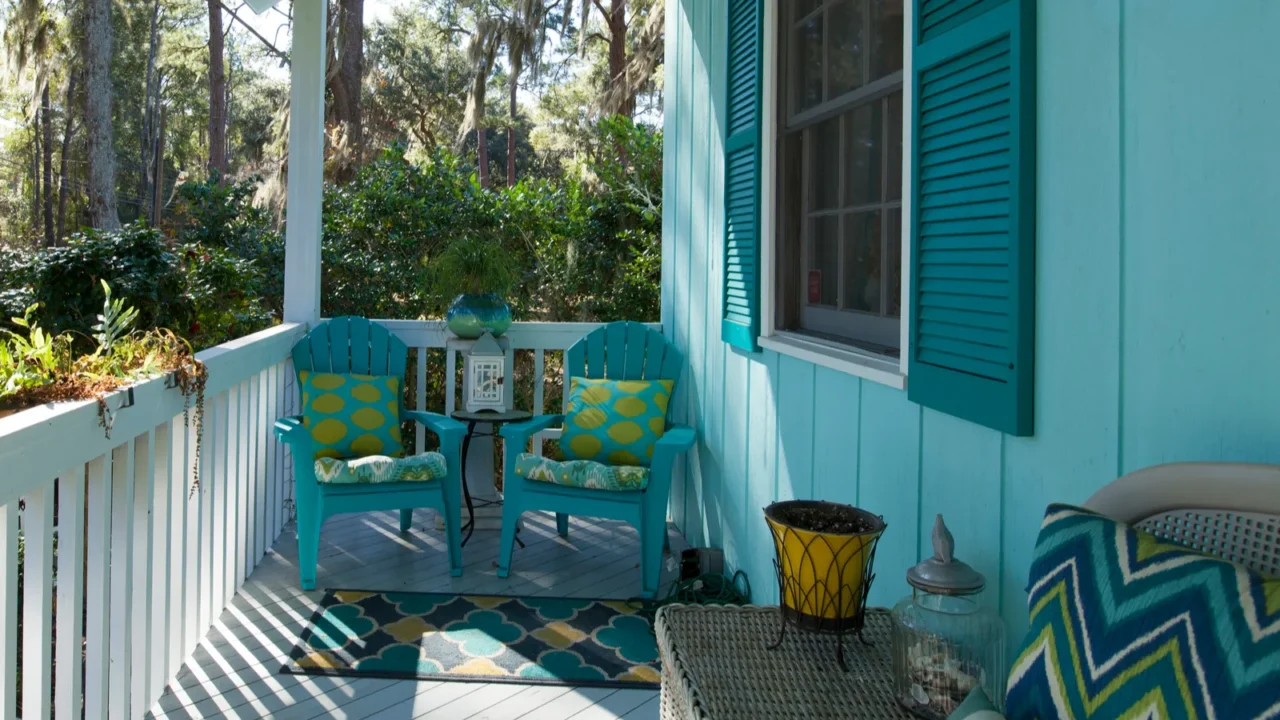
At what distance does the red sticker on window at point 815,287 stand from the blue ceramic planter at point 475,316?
5.59ft

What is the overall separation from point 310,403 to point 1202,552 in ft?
10.5

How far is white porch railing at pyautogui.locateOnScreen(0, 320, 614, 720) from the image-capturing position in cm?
169

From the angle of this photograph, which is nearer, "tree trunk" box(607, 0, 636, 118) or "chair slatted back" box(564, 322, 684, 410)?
"chair slatted back" box(564, 322, 684, 410)

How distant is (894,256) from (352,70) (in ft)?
26.0

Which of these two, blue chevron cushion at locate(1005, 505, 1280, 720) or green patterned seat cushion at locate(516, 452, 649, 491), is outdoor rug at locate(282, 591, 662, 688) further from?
blue chevron cushion at locate(1005, 505, 1280, 720)

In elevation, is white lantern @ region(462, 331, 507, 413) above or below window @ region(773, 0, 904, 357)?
below

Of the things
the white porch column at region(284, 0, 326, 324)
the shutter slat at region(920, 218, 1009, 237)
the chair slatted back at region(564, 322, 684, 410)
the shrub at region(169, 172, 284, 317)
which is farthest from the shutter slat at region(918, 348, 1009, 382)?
the shrub at region(169, 172, 284, 317)

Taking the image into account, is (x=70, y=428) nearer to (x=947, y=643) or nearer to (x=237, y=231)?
(x=947, y=643)

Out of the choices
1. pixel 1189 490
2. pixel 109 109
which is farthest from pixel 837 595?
pixel 109 109

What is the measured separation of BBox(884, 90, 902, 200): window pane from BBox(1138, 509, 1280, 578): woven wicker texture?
1271 millimetres

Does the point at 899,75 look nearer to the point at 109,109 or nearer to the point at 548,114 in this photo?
the point at 109,109

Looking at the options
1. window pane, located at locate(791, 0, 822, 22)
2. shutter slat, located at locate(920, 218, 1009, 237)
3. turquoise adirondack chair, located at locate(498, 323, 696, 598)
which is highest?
window pane, located at locate(791, 0, 822, 22)

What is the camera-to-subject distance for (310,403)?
11.9ft

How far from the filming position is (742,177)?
311 cm
